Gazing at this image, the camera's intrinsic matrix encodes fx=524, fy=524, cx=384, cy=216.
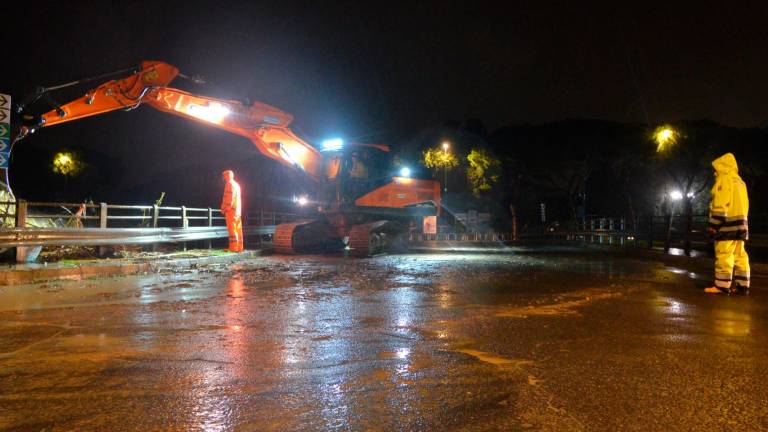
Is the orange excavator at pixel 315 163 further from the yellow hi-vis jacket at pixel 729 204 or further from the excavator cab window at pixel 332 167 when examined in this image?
the yellow hi-vis jacket at pixel 729 204

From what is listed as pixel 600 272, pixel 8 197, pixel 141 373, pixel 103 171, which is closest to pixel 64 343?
pixel 141 373

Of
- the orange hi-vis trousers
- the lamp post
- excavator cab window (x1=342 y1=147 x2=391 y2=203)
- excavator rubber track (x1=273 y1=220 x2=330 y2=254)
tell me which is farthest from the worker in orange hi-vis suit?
the lamp post

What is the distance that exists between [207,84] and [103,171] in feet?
166

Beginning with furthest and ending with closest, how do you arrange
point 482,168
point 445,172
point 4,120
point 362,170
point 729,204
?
point 445,172, point 482,168, point 362,170, point 4,120, point 729,204

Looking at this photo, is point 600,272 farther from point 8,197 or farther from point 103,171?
point 103,171

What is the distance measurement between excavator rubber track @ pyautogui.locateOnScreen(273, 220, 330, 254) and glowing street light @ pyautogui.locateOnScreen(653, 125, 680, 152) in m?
17.6

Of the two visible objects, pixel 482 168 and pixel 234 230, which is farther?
pixel 482 168

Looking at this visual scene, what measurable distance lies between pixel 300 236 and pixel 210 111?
5.00 metres

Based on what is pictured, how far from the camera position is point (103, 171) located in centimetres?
5709

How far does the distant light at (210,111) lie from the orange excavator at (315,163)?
3 cm

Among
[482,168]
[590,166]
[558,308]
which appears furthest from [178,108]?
[590,166]

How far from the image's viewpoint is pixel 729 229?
848 centimetres

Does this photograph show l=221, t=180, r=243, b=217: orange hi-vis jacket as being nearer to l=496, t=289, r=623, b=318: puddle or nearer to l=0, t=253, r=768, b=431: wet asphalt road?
l=0, t=253, r=768, b=431: wet asphalt road

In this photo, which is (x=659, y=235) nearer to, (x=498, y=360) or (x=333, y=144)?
(x=333, y=144)
